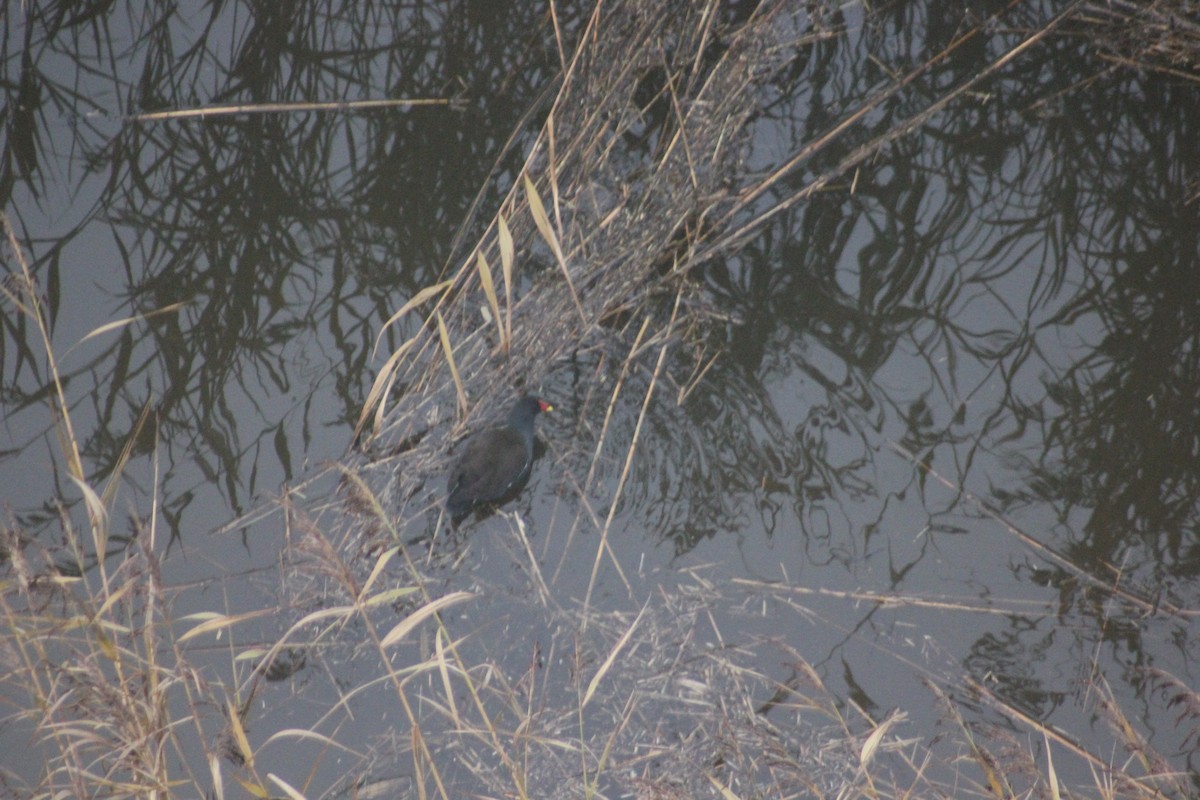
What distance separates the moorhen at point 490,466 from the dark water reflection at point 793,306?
6.6 inches

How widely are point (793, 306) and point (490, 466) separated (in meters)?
1.38

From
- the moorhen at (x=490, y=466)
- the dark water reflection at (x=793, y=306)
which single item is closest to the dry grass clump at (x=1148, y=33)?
the dark water reflection at (x=793, y=306)

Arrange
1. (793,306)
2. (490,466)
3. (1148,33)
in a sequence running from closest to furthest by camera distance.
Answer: (490,466) → (793,306) → (1148,33)

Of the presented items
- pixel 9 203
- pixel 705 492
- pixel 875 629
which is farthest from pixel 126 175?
pixel 875 629

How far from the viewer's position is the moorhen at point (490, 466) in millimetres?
3109

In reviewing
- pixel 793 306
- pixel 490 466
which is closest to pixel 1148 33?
pixel 793 306

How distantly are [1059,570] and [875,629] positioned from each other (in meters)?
0.64

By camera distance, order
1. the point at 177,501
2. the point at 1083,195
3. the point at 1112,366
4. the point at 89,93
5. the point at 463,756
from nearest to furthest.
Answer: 1. the point at 463,756
2. the point at 177,501
3. the point at 1112,366
4. the point at 1083,195
5. the point at 89,93

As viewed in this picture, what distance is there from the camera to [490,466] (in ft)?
10.3

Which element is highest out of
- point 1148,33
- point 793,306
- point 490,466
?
point 1148,33

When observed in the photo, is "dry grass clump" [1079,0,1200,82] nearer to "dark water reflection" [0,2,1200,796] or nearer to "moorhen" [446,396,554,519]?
"dark water reflection" [0,2,1200,796]

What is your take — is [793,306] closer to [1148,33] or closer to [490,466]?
[490,466]

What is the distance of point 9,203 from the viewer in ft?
13.5

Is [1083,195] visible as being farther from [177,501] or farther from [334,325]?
[177,501]
